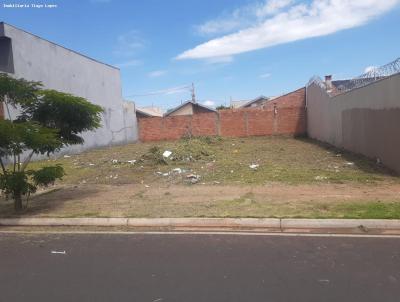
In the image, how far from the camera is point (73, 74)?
30438 mm

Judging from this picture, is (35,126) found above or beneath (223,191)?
above

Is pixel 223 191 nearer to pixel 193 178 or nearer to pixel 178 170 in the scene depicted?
pixel 193 178

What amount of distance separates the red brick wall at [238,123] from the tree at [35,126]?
2996 centimetres

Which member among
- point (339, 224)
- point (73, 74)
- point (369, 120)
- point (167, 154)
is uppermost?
point (73, 74)

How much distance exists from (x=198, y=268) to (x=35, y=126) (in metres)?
5.46

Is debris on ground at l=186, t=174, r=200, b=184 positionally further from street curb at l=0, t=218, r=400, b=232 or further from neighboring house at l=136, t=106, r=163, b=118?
neighboring house at l=136, t=106, r=163, b=118

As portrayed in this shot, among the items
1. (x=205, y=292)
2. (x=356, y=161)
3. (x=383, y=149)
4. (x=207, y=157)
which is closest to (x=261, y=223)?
(x=205, y=292)

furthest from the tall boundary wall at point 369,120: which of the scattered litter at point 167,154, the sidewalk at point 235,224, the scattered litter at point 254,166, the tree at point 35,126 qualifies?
the tree at point 35,126

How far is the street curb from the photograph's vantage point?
7.92 m

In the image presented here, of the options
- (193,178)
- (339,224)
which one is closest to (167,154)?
(193,178)

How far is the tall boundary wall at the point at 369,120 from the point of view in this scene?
14273 millimetres

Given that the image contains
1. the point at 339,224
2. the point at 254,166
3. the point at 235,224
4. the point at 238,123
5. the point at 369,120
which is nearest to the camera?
the point at 339,224

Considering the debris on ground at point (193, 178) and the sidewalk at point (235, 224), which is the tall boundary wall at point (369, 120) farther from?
the sidewalk at point (235, 224)

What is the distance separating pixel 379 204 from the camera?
9.18m
